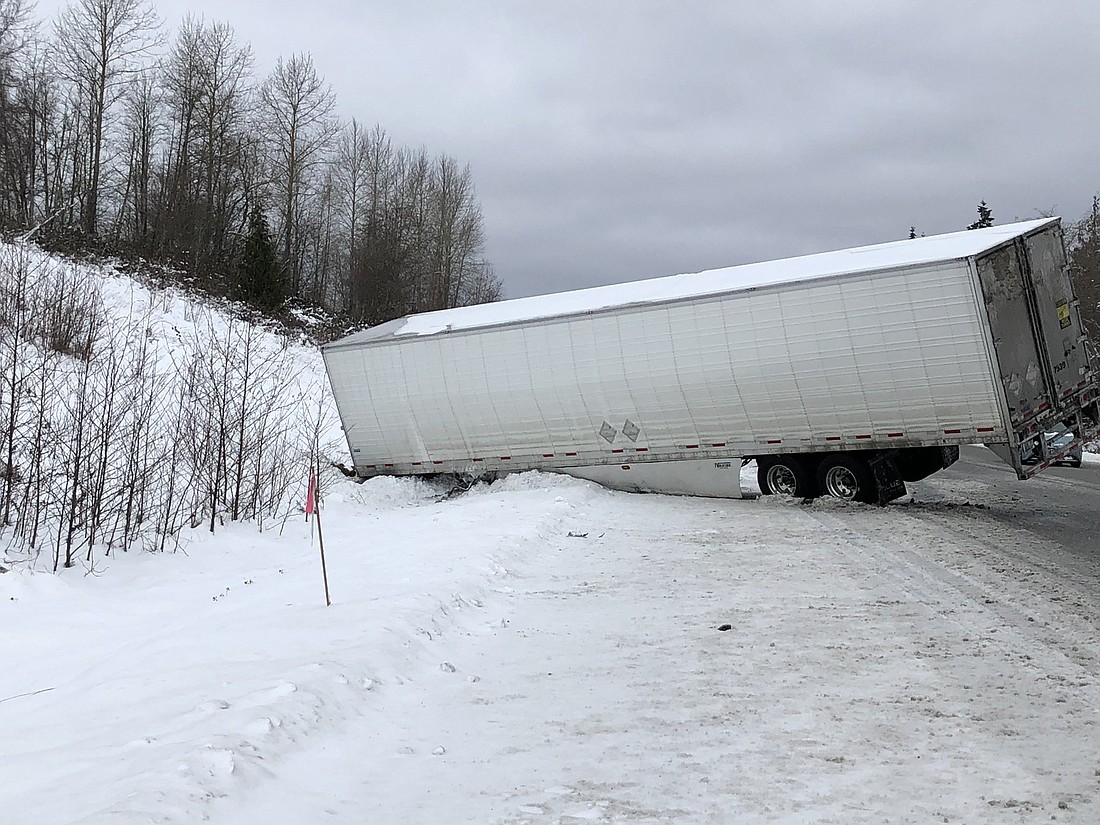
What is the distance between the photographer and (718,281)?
59.2 feet

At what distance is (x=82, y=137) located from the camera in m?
42.8

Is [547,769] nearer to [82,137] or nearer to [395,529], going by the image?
[395,529]

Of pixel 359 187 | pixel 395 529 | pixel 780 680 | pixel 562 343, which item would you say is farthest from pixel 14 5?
pixel 780 680

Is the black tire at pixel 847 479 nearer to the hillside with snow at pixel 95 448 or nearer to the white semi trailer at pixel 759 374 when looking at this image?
the white semi trailer at pixel 759 374

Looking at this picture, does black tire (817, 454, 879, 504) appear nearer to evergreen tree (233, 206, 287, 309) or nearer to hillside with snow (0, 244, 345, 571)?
hillside with snow (0, 244, 345, 571)

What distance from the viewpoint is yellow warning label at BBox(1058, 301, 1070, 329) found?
15.5 m

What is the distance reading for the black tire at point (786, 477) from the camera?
1792cm

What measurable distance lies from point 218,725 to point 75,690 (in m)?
1.89

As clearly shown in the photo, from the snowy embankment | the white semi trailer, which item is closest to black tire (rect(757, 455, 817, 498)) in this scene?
the white semi trailer

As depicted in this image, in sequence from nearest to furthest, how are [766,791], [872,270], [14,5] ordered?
[766,791]
[872,270]
[14,5]

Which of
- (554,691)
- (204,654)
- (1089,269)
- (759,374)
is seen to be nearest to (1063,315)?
(759,374)

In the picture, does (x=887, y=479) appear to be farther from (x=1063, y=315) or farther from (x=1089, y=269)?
(x=1089, y=269)

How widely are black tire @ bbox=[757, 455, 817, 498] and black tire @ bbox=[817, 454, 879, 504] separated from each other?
293 millimetres

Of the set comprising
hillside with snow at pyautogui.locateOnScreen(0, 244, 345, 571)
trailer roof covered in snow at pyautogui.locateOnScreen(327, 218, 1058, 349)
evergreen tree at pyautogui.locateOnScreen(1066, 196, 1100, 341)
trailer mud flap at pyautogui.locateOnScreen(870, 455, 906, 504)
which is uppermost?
evergreen tree at pyautogui.locateOnScreen(1066, 196, 1100, 341)
